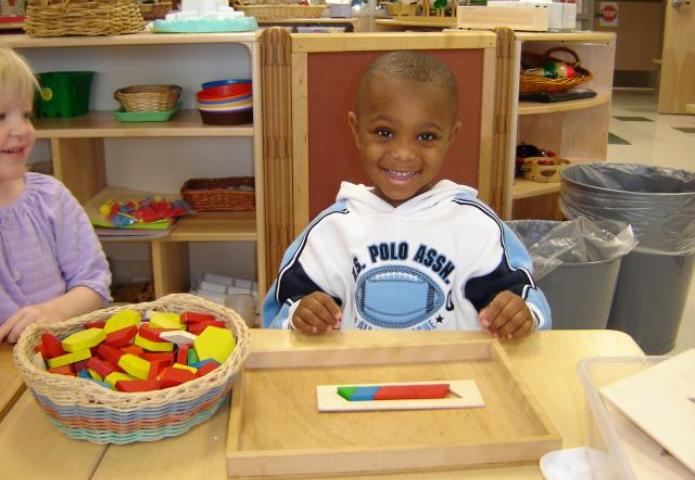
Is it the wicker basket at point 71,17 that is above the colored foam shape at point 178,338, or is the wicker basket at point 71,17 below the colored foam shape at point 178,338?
above

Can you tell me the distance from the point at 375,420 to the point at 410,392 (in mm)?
58

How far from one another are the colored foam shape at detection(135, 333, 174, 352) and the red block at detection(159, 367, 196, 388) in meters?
0.06

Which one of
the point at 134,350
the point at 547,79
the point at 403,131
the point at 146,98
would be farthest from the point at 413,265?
the point at 547,79

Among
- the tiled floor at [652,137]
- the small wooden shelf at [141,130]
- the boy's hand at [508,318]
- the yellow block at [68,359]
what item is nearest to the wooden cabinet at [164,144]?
the small wooden shelf at [141,130]

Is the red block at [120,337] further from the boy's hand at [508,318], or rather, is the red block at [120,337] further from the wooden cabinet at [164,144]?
the wooden cabinet at [164,144]

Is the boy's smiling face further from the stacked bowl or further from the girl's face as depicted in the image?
the stacked bowl

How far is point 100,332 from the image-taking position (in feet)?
2.83

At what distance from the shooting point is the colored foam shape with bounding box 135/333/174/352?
85cm

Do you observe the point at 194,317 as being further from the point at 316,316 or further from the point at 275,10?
the point at 275,10

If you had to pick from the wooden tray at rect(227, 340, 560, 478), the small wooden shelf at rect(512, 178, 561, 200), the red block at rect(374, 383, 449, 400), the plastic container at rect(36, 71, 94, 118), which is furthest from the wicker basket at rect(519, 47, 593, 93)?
the red block at rect(374, 383, 449, 400)

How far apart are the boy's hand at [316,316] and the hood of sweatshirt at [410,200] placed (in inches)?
10.9

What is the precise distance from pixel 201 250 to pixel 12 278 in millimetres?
1656

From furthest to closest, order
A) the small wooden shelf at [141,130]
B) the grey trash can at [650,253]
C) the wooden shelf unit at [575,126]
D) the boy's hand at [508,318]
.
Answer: the wooden shelf unit at [575,126]
the small wooden shelf at [141,130]
the grey trash can at [650,253]
the boy's hand at [508,318]

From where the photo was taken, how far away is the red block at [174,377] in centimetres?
77
